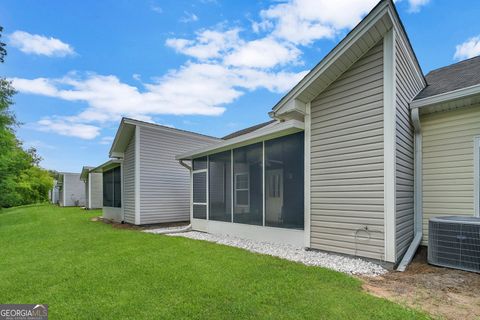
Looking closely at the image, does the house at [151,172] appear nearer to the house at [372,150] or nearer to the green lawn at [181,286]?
the green lawn at [181,286]

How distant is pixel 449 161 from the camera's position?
5.20 meters

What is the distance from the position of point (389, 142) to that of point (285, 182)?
7.75ft

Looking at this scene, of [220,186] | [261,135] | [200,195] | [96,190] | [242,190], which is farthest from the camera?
[96,190]

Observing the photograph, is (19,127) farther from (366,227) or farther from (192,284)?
(366,227)

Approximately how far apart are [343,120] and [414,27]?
202 inches

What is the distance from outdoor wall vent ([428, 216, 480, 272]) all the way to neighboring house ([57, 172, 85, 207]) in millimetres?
30507

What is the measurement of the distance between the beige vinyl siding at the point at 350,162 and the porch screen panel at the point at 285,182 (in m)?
0.38

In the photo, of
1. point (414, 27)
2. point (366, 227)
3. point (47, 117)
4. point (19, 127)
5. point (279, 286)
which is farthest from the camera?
point (47, 117)

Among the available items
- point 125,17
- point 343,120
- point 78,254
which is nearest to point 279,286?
point 343,120

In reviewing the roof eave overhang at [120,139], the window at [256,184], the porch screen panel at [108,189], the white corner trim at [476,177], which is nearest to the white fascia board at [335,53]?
the window at [256,184]

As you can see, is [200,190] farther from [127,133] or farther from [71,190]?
[71,190]

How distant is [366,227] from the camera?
467 cm

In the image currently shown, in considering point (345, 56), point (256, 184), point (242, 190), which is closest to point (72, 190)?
point (242, 190)

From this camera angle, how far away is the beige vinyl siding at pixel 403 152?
4.58m
